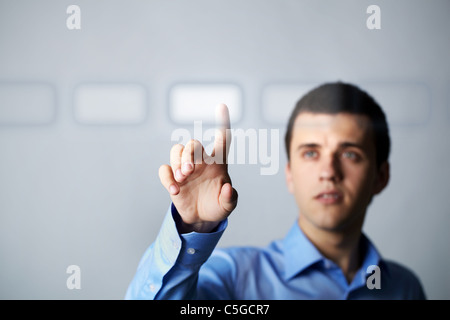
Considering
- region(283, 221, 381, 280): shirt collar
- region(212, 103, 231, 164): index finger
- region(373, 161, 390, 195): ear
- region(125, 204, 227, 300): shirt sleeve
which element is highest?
region(212, 103, 231, 164): index finger

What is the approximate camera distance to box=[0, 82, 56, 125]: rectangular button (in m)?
1.07

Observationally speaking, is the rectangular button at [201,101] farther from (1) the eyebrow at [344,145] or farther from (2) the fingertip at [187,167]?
(2) the fingertip at [187,167]

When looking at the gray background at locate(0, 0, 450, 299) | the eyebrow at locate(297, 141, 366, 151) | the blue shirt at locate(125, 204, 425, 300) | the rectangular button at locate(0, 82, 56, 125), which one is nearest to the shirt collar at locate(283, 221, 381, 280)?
the blue shirt at locate(125, 204, 425, 300)

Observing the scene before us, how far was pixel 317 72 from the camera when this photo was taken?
1.16 metres

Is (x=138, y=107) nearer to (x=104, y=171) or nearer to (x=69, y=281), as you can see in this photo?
(x=104, y=171)

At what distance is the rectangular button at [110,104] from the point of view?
107 centimetres

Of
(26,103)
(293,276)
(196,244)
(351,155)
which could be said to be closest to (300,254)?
(293,276)

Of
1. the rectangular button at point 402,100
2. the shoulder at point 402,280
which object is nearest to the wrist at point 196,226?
the shoulder at point 402,280

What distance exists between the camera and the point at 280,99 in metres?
1.15

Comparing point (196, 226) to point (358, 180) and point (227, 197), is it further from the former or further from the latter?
point (358, 180)

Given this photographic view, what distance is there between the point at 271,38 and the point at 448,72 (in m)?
0.57

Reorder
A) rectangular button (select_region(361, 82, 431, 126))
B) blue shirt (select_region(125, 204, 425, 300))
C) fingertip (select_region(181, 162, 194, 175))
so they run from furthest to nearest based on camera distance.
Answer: rectangular button (select_region(361, 82, 431, 126)) → blue shirt (select_region(125, 204, 425, 300)) → fingertip (select_region(181, 162, 194, 175))

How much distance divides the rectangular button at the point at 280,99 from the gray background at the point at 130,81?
16mm

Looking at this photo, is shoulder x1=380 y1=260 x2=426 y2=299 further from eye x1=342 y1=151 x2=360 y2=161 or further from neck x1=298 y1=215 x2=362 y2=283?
eye x1=342 y1=151 x2=360 y2=161
